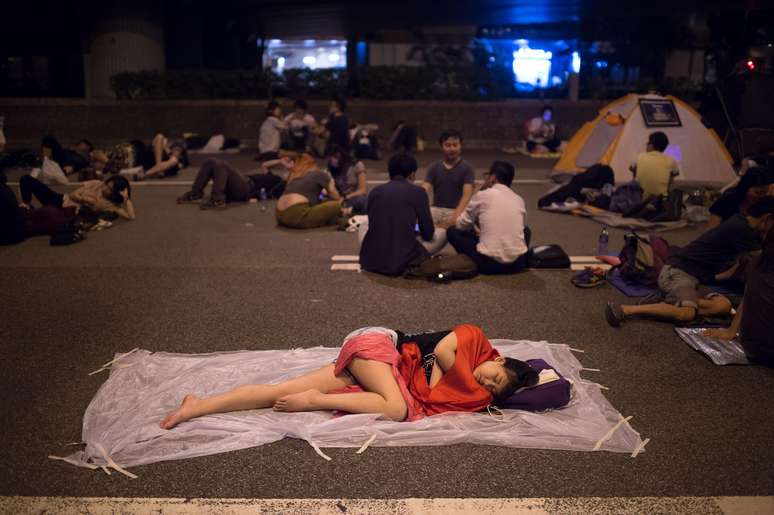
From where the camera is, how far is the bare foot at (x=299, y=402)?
161 inches

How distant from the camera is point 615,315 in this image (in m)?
5.74

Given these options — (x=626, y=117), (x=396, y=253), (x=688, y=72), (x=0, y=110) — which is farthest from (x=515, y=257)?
(x=688, y=72)

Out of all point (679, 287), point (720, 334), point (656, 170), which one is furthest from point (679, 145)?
point (720, 334)

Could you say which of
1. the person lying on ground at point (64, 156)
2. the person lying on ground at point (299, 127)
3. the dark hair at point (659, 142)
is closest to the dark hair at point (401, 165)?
the dark hair at point (659, 142)

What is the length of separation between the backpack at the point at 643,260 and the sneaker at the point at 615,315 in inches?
45.2

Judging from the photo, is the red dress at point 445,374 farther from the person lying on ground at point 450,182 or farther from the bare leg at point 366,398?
the person lying on ground at point 450,182

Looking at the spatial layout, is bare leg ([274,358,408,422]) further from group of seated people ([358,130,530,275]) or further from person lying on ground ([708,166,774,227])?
person lying on ground ([708,166,774,227])

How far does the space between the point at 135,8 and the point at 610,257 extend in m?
16.0

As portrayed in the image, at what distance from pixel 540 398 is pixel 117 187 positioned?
7332 millimetres

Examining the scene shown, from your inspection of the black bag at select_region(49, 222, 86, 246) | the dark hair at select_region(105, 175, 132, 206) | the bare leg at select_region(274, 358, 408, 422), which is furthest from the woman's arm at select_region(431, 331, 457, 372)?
the dark hair at select_region(105, 175, 132, 206)

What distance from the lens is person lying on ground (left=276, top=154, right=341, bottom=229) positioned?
9219 millimetres

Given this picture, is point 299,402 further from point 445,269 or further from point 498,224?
point 498,224

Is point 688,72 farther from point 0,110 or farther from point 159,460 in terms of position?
point 159,460

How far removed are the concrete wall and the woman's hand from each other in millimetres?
13519
